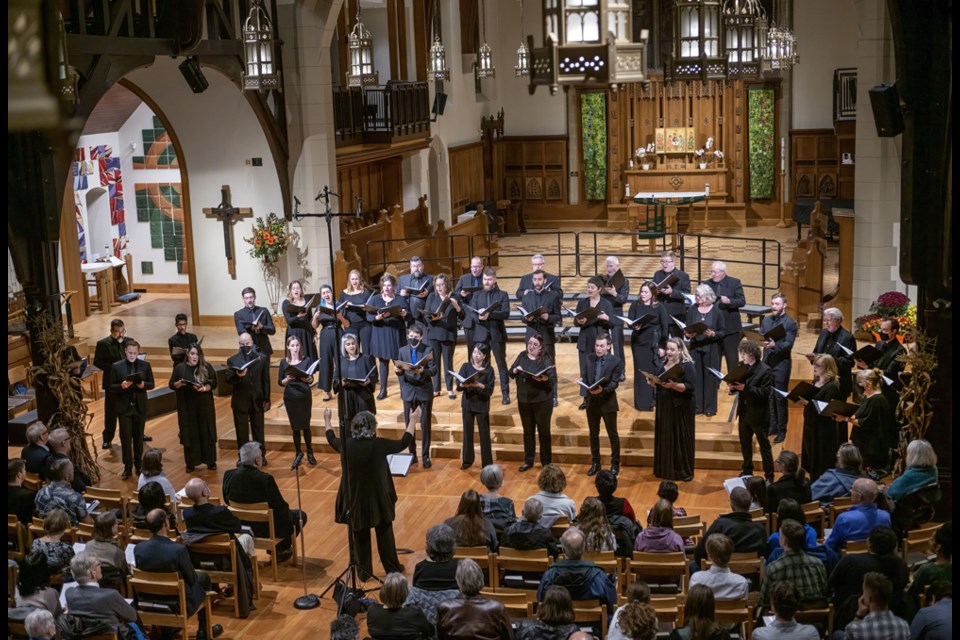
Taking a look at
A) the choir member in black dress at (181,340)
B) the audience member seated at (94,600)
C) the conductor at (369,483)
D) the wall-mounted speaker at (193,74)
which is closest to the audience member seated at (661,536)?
the conductor at (369,483)

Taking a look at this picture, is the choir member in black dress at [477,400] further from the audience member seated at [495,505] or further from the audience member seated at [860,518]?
the audience member seated at [860,518]

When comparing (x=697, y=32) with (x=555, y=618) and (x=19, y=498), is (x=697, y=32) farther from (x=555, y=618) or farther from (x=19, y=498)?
(x=19, y=498)

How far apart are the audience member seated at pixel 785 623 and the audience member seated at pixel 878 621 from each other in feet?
0.77

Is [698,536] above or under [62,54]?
under

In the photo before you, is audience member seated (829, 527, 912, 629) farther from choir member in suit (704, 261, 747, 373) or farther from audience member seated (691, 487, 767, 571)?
choir member in suit (704, 261, 747, 373)

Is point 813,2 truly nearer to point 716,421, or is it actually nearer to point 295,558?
point 716,421

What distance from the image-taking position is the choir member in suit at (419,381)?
40.2 ft

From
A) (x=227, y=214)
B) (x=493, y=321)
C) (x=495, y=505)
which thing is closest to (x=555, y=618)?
(x=495, y=505)

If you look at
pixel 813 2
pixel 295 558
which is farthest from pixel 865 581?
pixel 813 2

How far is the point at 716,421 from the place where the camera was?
42.4 feet

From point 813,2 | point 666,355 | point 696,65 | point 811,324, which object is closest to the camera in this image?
point 696,65

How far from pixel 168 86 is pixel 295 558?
9377 mm

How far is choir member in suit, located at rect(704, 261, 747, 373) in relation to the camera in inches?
525

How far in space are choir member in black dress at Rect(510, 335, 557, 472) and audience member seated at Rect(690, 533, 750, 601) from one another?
464cm
